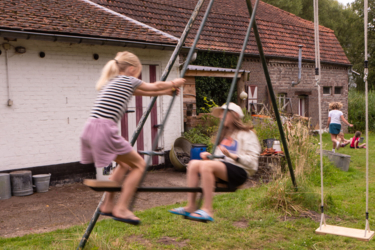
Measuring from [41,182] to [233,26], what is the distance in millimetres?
11034

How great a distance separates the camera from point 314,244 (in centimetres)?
517

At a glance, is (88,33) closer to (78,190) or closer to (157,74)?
(157,74)

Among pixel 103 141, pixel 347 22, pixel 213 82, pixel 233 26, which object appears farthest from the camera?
pixel 347 22

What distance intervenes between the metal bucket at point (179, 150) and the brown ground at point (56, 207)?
1134mm

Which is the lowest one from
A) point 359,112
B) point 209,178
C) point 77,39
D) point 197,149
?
point 197,149

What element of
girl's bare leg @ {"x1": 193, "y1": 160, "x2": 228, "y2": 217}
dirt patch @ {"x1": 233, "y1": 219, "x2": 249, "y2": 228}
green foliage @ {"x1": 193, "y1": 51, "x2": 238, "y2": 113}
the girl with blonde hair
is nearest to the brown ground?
dirt patch @ {"x1": 233, "y1": 219, "x2": 249, "y2": 228}

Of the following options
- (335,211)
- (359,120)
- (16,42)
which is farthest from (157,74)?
(359,120)

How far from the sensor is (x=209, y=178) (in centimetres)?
357

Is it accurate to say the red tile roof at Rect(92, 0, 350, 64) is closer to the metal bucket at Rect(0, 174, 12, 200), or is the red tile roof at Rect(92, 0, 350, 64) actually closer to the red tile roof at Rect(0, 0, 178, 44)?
the red tile roof at Rect(0, 0, 178, 44)

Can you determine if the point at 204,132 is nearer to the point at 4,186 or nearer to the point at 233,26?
the point at 4,186

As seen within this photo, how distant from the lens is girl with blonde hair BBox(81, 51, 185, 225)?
3223 millimetres

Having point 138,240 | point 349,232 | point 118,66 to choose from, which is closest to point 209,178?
point 118,66

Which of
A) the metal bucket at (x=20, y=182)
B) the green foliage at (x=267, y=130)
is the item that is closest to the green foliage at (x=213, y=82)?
the green foliage at (x=267, y=130)

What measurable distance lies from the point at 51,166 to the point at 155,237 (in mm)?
4318
